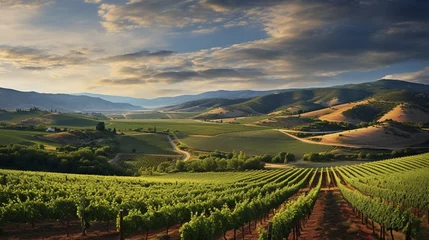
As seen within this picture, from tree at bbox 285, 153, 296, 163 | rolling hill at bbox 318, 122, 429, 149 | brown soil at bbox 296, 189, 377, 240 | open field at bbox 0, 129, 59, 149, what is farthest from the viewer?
rolling hill at bbox 318, 122, 429, 149

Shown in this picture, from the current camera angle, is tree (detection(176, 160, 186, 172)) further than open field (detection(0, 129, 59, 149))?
No

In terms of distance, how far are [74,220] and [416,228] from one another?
3256 centimetres

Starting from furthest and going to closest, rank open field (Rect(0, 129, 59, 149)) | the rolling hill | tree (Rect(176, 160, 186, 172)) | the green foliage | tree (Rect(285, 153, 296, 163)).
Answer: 1. the rolling hill
2. tree (Rect(285, 153, 296, 163))
3. open field (Rect(0, 129, 59, 149))
4. tree (Rect(176, 160, 186, 172))
5. the green foliage

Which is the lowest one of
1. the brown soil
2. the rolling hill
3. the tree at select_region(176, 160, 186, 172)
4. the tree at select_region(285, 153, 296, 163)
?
the tree at select_region(176, 160, 186, 172)

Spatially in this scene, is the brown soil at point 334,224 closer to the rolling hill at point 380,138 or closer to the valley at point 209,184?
the valley at point 209,184

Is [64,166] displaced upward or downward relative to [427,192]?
downward

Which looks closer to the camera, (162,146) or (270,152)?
(270,152)

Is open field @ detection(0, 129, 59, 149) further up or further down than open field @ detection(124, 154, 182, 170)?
further up

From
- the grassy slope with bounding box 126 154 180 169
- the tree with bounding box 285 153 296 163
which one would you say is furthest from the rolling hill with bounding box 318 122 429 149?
the grassy slope with bounding box 126 154 180 169

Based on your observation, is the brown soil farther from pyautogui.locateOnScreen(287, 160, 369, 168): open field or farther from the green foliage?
pyautogui.locateOnScreen(287, 160, 369, 168): open field

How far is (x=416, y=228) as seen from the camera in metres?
27.4

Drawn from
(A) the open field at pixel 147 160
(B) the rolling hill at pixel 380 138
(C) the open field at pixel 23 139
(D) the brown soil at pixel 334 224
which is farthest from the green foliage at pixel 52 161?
(B) the rolling hill at pixel 380 138

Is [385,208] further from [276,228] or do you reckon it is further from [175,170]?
[175,170]

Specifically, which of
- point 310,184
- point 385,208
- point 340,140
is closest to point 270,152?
point 340,140
